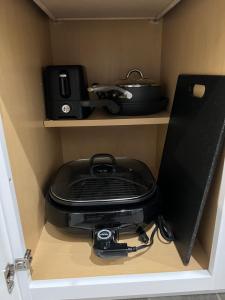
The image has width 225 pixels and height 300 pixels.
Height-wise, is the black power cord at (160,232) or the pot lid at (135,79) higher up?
the pot lid at (135,79)

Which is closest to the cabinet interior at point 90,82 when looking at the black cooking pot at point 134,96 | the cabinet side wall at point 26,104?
the cabinet side wall at point 26,104

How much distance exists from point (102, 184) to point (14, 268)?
32 cm

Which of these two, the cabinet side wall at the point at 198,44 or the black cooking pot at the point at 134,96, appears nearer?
the cabinet side wall at the point at 198,44

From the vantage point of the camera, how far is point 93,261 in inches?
25.5

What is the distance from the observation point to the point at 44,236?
0.75 m

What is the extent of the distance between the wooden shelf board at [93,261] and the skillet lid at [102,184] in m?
0.14

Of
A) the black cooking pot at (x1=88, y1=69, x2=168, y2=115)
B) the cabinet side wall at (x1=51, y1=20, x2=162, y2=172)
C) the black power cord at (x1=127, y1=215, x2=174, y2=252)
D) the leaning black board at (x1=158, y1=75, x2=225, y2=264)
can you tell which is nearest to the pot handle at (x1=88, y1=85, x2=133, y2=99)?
the black cooking pot at (x1=88, y1=69, x2=168, y2=115)

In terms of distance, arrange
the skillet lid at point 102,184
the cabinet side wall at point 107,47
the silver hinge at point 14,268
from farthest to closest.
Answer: the cabinet side wall at point 107,47 → the skillet lid at point 102,184 → the silver hinge at point 14,268

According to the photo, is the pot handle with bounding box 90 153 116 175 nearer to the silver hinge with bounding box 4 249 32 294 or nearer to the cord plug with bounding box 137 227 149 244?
the cord plug with bounding box 137 227 149 244

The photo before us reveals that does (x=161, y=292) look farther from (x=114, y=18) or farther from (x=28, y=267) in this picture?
(x=114, y=18)

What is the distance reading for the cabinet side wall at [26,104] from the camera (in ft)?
1.71

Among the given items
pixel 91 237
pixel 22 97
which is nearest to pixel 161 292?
pixel 91 237

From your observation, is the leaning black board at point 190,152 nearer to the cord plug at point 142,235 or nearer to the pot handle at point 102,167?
the cord plug at point 142,235

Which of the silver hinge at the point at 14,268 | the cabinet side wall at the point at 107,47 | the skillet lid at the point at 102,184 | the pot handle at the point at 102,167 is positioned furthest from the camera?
the cabinet side wall at the point at 107,47
